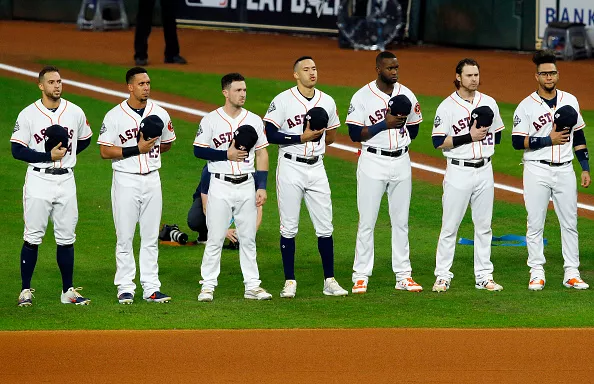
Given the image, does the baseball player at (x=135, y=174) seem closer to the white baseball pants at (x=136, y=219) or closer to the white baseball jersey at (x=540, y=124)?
the white baseball pants at (x=136, y=219)

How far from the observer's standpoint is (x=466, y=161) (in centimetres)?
1032

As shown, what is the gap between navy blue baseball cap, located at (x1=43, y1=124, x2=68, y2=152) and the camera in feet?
31.7

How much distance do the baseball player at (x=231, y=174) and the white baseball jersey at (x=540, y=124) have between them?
2406 mm

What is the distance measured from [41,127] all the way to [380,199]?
3.14m

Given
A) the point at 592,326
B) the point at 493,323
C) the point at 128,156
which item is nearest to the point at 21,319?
the point at 128,156

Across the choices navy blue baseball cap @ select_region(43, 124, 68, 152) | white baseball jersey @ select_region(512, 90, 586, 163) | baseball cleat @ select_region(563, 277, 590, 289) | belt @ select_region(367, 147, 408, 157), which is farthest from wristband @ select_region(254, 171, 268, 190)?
baseball cleat @ select_region(563, 277, 590, 289)

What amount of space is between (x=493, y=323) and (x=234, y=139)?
272 cm

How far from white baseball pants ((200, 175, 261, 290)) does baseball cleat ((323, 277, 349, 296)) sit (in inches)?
26.3

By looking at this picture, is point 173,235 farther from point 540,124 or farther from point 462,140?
point 540,124

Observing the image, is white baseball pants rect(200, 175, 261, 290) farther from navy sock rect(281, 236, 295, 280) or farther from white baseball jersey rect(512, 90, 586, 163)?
white baseball jersey rect(512, 90, 586, 163)

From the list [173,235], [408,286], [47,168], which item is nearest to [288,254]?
[408,286]

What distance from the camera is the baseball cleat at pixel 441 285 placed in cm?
1044

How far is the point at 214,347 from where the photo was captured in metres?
8.73

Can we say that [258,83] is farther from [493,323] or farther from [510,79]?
[493,323]
